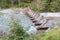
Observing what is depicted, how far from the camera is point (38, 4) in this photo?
51.3 feet

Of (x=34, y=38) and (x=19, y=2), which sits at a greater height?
(x=34, y=38)

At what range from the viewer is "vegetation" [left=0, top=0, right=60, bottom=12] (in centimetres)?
1497

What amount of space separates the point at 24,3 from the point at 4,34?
9298 mm

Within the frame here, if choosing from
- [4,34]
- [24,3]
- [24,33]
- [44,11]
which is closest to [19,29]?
[24,33]

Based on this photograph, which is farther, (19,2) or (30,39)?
(19,2)

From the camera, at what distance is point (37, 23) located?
30.6 ft

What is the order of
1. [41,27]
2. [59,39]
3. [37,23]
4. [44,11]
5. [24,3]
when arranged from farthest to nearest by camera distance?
[24,3]
[44,11]
[37,23]
[41,27]
[59,39]

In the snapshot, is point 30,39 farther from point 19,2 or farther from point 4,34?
point 19,2

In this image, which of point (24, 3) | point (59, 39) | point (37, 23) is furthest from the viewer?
point (24, 3)

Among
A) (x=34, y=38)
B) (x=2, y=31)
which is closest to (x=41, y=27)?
(x=2, y=31)

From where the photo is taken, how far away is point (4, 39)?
6.44 metres

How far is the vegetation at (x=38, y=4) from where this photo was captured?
15.0 metres

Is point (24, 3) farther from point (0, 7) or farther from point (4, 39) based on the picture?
point (4, 39)

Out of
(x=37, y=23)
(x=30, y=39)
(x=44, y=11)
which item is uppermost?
(x=30, y=39)
